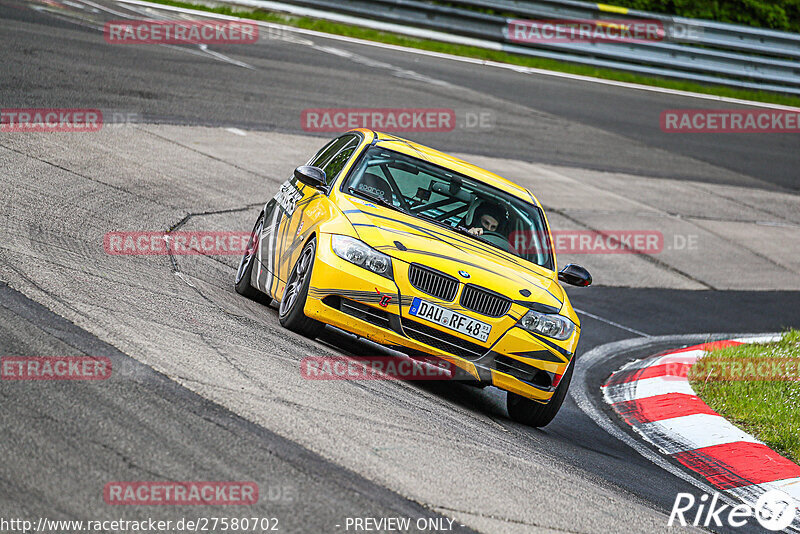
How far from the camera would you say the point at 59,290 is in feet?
21.4

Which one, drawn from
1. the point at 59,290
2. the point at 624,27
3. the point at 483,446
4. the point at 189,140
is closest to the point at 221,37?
the point at 189,140

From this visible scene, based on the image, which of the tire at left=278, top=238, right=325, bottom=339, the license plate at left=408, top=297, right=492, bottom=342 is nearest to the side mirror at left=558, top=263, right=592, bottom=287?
the license plate at left=408, top=297, right=492, bottom=342

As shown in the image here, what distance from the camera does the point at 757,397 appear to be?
8.48 m

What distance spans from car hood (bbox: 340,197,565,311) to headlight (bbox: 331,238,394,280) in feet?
0.17

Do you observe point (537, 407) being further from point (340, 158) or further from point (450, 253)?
point (340, 158)

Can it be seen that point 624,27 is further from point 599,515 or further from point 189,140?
point 599,515

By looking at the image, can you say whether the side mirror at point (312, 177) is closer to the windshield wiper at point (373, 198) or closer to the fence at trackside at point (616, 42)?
the windshield wiper at point (373, 198)

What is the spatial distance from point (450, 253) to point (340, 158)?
5.93 ft

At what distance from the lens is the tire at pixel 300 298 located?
23.1ft

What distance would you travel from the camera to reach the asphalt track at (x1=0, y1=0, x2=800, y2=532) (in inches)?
172

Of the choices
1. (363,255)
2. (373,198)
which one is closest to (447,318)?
(363,255)

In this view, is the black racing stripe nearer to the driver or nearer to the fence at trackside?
the driver

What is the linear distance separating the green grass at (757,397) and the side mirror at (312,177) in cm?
363

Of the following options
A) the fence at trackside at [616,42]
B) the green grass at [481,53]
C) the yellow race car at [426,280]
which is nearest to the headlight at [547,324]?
the yellow race car at [426,280]
